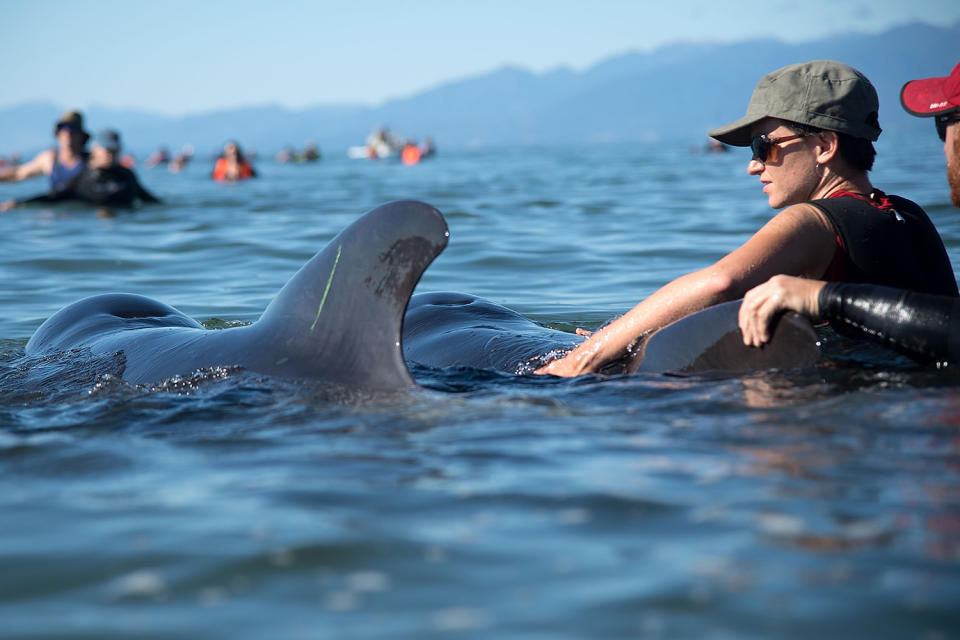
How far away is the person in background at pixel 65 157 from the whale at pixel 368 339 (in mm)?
12459

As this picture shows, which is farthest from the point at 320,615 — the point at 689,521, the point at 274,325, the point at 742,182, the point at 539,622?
the point at 742,182

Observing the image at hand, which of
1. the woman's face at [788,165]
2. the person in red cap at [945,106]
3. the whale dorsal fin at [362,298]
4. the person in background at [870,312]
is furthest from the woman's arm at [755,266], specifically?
the whale dorsal fin at [362,298]

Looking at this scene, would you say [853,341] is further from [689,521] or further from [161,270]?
[161,270]

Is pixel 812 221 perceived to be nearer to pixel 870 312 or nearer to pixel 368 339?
pixel 870 312

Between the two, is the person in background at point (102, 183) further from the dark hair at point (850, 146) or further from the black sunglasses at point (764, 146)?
the dark hair at point (850, 146)

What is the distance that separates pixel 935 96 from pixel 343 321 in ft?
9.16

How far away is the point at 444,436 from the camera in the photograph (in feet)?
11.0

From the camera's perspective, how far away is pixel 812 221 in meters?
4.09

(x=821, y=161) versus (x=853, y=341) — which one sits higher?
(x=821, y=161)

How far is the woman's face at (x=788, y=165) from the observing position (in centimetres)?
437

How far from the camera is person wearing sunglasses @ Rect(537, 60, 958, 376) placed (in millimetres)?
4062

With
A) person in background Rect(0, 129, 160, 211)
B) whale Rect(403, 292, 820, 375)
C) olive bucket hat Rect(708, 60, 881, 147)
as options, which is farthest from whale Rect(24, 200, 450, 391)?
person in background Rect(0, 129, 160, 211)

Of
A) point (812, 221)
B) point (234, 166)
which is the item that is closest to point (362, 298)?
point (812, 221)

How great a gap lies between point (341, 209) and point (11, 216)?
550 centimetres
